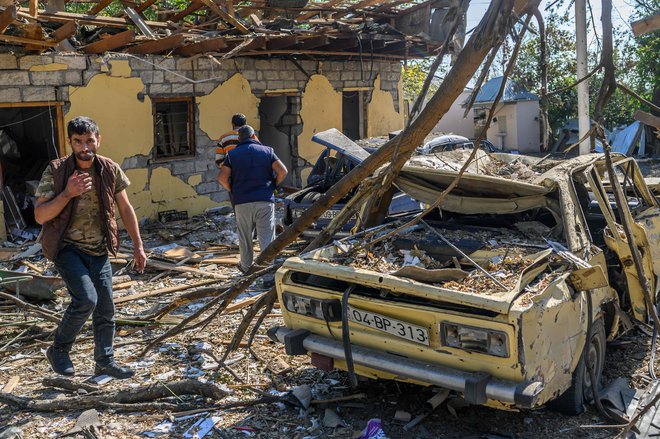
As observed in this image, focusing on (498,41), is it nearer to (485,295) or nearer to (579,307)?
(485,295)

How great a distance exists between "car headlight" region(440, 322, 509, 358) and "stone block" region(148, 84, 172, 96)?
9.90 meters

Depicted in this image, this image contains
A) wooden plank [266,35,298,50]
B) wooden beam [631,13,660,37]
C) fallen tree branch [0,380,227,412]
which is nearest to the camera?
wooden beam [631,13,660,37]

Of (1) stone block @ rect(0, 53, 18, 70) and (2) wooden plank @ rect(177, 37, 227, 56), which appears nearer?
(1) stone block @ rect(0, 53, 18, 70)

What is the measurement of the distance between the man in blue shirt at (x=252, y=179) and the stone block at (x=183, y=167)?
5.16 meters

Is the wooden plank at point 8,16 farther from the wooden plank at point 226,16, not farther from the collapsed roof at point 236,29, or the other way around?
the wooden plank at point 226,16

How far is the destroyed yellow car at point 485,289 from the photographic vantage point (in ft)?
13.7

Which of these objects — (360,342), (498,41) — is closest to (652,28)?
(498,41)

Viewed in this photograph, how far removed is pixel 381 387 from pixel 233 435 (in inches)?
48.4

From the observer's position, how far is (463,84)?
365 cm

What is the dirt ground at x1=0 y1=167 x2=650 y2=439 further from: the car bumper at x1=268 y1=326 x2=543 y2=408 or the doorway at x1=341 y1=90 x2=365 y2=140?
the doorway at x1=341 y1=90 x2=365 y2=140

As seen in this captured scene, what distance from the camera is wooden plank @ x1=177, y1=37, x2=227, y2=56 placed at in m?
12.4

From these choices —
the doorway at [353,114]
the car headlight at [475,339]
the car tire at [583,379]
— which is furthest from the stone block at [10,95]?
the car tire at [583,379]

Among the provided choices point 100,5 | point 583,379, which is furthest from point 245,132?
point 100,5

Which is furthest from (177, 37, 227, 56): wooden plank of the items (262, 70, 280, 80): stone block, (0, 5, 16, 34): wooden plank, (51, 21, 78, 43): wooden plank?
(0, 5, 16, 34): wooden plank
